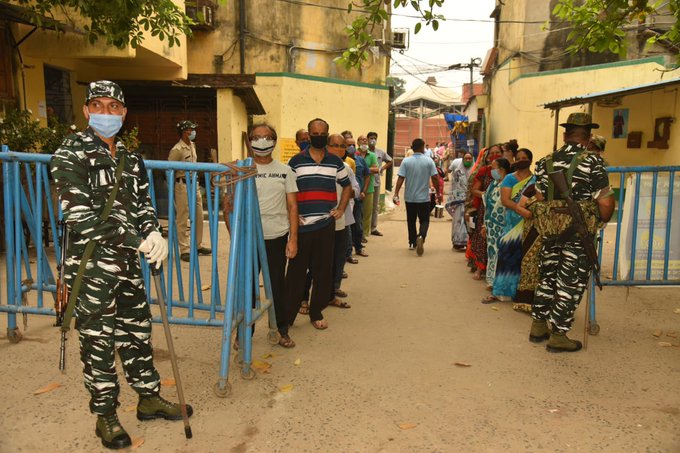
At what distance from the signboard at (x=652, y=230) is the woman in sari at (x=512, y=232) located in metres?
1.00

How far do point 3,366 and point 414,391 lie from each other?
2.98 m

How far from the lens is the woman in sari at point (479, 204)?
685 centimetres

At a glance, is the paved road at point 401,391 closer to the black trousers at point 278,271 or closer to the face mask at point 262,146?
the black trousers at point 278,271

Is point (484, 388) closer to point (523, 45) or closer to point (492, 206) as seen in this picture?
point (492, 206)

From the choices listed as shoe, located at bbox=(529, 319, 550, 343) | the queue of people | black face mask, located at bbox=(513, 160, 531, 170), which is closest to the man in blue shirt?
the queue of people

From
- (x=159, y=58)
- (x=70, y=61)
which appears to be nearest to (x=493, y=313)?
(x=159, y=58)

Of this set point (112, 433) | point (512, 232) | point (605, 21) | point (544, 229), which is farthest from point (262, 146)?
point (605, 21)

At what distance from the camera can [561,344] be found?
4426 millimetres

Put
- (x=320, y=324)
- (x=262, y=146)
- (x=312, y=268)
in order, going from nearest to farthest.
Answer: (x=262, y=146) < (x=312, y=268) < (x=320, y=324)

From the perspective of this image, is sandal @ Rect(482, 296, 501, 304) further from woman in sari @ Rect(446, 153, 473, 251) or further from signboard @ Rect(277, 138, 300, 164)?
signboard @ Rect(277, 138, 300, 164)

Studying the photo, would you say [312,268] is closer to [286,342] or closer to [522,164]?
[286,342]

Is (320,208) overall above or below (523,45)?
below

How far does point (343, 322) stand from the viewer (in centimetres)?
528

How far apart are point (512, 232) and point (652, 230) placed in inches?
52.0
